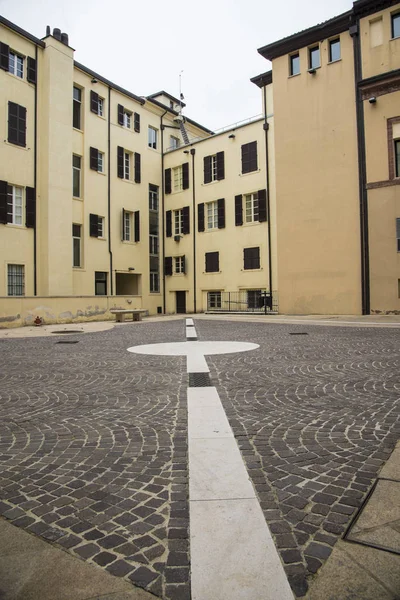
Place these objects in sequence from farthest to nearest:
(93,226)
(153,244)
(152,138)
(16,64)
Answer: (152,138)
(153,244)
(93,226)
(16,64)

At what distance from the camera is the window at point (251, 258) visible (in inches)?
976

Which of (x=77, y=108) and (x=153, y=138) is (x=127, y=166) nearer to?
(x=153, y=138)

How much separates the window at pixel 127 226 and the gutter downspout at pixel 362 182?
50.6 ft

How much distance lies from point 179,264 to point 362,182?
14145 millimetres

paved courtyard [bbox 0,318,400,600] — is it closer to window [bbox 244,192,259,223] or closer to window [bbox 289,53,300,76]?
window [bbox 244,192,259,223]

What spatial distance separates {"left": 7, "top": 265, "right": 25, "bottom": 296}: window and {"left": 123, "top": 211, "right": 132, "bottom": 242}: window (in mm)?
8090

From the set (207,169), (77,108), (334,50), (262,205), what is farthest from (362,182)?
(77,108)

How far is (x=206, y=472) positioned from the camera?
2449 millimetres

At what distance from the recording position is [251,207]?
25625 millimetres

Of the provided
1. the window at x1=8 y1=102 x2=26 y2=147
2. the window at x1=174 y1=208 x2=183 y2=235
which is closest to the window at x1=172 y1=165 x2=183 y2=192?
the window at x1=174 y1=208 x2=183 y2=235

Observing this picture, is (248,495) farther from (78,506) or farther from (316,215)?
(316,215)

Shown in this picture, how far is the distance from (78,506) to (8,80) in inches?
976

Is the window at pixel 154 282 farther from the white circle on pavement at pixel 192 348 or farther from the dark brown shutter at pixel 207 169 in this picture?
the white circle on pavement at pixel 192 348

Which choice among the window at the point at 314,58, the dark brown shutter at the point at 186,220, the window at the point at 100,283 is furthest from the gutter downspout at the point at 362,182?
the window at the point at 100,283
